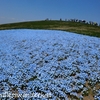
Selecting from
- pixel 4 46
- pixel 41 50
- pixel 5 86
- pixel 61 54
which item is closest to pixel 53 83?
pixel 5 86

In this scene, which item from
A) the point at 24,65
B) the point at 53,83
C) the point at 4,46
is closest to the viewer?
the point at 53,83

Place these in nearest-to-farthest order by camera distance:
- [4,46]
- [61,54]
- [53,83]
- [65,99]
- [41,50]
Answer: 1. [65,99]
2. [53,83]
3. [61,54]
4. [41,50]
5. [4,46]

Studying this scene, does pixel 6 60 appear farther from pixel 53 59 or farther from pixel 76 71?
pixel 76 71

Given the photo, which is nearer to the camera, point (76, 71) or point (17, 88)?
point (17, 88)

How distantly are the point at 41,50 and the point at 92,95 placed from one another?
27.7 feet

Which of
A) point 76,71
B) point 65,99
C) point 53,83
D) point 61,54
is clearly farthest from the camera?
point 61,54

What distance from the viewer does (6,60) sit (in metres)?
16.0

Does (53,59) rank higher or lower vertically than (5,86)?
higher

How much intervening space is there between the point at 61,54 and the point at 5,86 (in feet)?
22.9

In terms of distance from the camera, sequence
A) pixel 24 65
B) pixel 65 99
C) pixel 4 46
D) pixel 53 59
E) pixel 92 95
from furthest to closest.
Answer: pixel 4 46 < pixel 53 59 < pixel 24 65 < pixel 92 95 < pixel 65 99

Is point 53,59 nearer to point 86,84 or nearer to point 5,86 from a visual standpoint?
point 86,84

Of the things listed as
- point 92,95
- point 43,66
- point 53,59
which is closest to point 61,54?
point 53,59

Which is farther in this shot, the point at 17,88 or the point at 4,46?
the point at 4,46

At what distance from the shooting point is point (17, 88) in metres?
11.3
